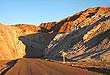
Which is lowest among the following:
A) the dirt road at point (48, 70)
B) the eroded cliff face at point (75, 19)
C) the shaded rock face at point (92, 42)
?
the dirt road at point (48, 70)

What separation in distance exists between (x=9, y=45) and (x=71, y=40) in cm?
4218

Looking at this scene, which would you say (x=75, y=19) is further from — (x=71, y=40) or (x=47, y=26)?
(x=71, y=40)

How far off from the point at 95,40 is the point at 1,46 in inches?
2374

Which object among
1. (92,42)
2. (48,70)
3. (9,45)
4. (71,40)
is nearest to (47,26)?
(9,45)

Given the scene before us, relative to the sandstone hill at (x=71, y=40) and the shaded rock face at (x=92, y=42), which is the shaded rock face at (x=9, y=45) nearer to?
the sandstone hill at (x=71, y=40)

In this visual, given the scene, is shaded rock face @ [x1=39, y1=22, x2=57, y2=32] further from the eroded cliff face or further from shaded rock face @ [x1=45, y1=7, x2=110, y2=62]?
shaded rock face @ [x1=45, y1=7, x2=110, y2=62]

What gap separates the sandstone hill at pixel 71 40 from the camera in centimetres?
6749

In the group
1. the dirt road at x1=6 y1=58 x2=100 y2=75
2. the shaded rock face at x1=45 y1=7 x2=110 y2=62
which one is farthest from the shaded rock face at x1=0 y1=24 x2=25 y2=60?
the dirt road at x1=6 y1=58 x2=100 y2=75

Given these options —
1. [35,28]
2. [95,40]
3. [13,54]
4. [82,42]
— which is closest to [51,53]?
[13,54]

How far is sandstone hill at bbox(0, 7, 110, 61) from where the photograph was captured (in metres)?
67.5

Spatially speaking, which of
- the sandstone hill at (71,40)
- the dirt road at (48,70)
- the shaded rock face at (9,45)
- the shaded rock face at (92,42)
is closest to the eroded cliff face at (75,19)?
the sandstone hill at (71,40)

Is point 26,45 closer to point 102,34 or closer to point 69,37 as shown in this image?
point 69,37

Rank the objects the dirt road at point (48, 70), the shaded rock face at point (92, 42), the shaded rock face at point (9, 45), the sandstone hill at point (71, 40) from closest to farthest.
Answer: the dirt road at point (48, 70), the shaded rock face at point (92, 42), the sandstone hill at point (71, 40), the shaded rock face at point (9, 45)

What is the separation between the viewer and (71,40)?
98.6 m
